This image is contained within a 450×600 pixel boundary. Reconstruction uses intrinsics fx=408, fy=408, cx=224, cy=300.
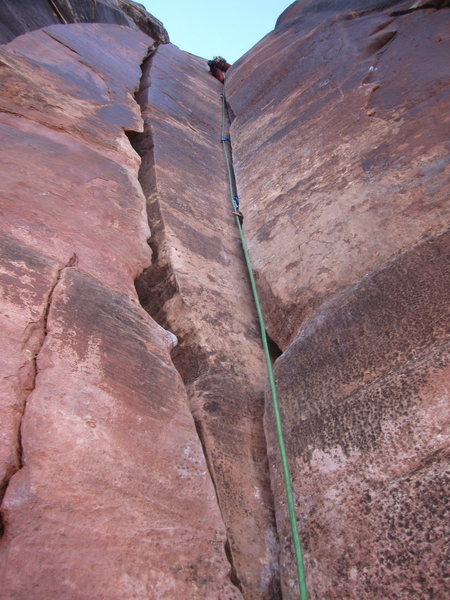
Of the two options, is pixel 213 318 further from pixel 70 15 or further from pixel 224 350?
pixel 70 15

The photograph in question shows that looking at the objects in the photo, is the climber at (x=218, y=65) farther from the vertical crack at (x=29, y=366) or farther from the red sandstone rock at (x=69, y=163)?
the vertical crack at (x=29, y=366)

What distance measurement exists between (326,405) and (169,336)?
2.72 feet

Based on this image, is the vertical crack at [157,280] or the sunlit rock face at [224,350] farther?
the vertical crack at [157,280]

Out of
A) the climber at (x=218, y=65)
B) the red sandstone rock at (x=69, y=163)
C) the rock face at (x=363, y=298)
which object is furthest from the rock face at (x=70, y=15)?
the rock face at (x=363, y=298)

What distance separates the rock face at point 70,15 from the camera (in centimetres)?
415

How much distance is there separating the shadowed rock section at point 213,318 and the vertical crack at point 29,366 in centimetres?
77

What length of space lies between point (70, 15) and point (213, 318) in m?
5.79

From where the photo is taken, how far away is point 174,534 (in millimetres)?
1380

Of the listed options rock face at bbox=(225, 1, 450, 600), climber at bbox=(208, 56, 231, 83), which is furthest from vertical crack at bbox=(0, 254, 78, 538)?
climber at bbox=(208, 56, 231, 83)

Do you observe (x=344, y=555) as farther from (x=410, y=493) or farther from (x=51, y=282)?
(x=51, y=282)

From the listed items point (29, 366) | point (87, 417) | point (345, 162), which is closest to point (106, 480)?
point (87, 417)

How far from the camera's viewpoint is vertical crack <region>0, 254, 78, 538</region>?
121 centimetres

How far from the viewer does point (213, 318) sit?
2.51m

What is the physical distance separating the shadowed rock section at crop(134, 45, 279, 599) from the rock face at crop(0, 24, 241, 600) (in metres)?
0.19
